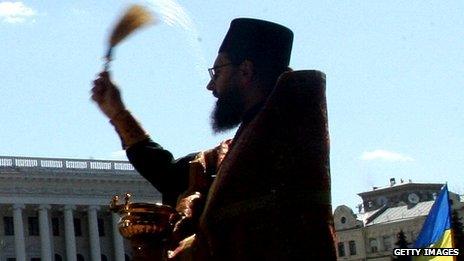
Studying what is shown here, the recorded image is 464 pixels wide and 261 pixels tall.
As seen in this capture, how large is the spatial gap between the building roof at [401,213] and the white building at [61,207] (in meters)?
22.9

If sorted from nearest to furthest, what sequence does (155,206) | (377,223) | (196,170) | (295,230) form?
(295,230) → (155,206) → (196,170) → (377,223)

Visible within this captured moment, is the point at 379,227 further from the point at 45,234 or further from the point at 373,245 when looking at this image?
the point at 45,234

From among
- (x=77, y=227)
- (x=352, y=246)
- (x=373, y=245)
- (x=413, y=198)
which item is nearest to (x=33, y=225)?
(x=77, y=227)

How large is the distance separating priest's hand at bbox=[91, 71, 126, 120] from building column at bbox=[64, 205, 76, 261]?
5813 cm

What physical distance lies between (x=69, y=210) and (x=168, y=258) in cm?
5965

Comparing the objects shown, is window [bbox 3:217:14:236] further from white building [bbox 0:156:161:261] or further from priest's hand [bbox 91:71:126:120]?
priest's hand [bbox 91:71:126:120]

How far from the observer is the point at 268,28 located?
2852 millimetres

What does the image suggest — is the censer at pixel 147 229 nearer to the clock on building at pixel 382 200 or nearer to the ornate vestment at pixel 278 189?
the ornate vestment at pixel 278 189

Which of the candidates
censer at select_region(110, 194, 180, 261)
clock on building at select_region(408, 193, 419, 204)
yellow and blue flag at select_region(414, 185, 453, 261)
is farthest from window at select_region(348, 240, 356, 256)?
censer at select_region(110, 194, 180, 261)

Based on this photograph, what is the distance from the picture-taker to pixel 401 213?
79.8 m

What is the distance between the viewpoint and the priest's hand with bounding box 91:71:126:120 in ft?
9.23

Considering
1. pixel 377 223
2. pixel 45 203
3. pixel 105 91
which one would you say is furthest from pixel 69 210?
pixel 105 91

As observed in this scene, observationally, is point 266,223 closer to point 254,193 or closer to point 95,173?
point 254,193

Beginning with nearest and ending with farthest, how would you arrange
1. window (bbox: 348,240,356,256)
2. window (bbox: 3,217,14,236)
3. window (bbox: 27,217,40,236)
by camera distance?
1. window (bbox: 3,217,14,236)
2. window (bbox: 27,217,40,236)
3. window (bbox: 348,240,356,256)
